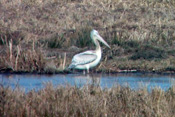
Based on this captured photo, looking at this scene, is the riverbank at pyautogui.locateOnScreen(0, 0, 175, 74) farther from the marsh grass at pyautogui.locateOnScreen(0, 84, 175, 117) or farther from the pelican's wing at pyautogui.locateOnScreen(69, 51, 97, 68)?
the marsh grass at pyautogui.locateOnScreen(0, 84, 175, 117)

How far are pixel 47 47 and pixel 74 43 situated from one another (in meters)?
0.95

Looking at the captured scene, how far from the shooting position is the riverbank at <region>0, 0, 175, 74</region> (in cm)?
1797

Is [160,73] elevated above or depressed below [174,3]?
below

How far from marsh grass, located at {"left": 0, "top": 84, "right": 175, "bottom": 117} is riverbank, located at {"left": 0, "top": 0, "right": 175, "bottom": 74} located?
6.48 metres

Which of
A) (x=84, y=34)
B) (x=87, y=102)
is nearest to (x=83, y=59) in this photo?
(x=84, y=34)

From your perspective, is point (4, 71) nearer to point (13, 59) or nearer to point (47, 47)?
point (13, 59)

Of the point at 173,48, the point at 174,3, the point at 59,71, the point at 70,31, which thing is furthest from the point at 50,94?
the point at 174,3

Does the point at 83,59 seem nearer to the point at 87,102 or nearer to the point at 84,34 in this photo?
the point at 84,34

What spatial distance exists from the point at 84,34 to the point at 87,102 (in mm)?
11889

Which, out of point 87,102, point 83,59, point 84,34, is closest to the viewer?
point 87,102

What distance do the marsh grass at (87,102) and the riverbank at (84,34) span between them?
255 inches

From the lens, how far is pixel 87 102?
1035cm

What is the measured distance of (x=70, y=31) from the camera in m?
23.2

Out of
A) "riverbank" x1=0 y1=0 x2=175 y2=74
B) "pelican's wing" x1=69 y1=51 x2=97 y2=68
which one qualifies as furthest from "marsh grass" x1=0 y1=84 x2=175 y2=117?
"riverbank" x1=0 y1=0 x2=175 y2=74
